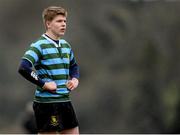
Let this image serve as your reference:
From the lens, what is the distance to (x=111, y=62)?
9.32m

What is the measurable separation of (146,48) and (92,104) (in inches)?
43.7

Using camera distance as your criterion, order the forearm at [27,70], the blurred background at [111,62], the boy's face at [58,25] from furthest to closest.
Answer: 1. the blurred background at [111,62]
2. the boy's face at [58,25]
3. the forearm at [27,70]

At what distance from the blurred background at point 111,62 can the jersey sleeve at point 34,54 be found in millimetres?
4702

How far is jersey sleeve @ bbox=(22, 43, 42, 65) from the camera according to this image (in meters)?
4.50

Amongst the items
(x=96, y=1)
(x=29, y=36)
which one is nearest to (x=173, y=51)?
(x=96, y=1)

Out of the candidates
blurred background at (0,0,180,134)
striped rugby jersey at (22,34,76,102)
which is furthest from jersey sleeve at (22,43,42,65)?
blurred background at (0,0,180,134)

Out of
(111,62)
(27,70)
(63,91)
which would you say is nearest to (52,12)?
(27,70)

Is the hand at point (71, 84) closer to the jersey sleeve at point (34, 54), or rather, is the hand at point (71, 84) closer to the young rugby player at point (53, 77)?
the young rugby player at point (53, 77)

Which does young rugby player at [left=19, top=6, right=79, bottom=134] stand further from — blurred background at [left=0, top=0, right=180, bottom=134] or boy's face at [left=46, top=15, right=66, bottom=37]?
blurred background at [left=0, top=0, right=180, bottom=134]

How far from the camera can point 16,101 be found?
370 inches

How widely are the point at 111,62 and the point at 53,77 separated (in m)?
4.78

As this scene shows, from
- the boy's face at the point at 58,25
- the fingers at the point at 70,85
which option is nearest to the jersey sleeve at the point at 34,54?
the boy's face at the point at 58,25

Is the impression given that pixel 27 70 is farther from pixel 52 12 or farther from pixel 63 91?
pixel 52 12

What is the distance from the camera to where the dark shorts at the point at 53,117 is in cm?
460
